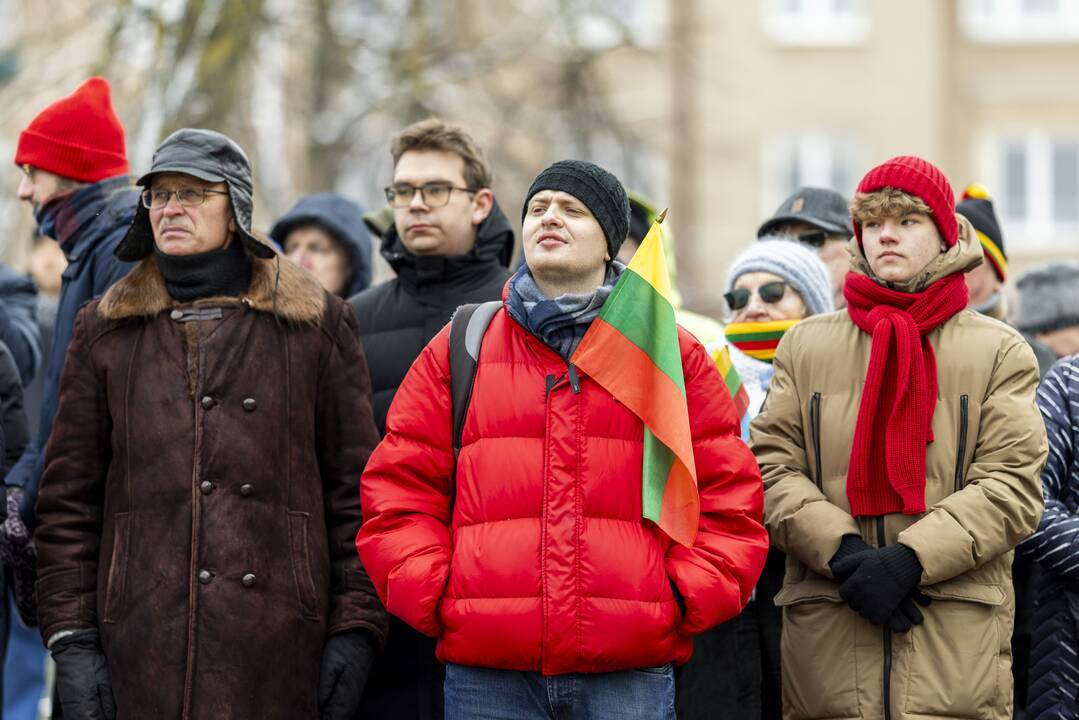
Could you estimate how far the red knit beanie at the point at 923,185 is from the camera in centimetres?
484

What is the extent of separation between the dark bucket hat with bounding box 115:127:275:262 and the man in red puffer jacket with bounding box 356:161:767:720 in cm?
83

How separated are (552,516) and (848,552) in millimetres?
921

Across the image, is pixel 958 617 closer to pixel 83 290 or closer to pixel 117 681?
pixel 117 681

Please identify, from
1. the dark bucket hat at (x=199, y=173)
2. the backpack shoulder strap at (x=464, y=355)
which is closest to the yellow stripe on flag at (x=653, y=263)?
the backpack shoulder strap at (x=464, y=355)

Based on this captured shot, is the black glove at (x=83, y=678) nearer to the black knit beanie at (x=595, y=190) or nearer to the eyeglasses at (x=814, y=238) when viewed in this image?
the black knit beanie at (x=595, y=190)

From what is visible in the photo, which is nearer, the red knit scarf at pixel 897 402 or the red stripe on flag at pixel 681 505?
the red stripe on flag at pixel 681 505

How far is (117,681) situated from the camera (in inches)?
187

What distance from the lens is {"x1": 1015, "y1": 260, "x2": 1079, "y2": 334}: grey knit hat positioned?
6.75m

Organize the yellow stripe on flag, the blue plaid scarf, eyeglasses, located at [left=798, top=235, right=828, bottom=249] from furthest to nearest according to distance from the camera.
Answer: eyeglasses, located at [left=798, top=235, right=828, bottom=249], the yellow stripe on flag, the blue plaid scarf

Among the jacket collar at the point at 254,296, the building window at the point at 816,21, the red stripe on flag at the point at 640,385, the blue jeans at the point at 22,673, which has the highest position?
the building window at the point at 816,21

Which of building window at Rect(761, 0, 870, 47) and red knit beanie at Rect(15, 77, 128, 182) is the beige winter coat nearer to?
red knit beanie at Rect(15, 77, 128, 182)

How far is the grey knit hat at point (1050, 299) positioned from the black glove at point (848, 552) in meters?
2.48

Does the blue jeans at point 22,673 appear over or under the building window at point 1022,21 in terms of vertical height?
under

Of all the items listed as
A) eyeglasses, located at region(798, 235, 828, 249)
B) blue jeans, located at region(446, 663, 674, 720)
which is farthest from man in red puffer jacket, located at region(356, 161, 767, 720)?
eyeglasses, located at region(798, 235, 828, 249)
